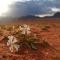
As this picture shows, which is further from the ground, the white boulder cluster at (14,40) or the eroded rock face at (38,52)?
the white boulder cluster at (14,40)

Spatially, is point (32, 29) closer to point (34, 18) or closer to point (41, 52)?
point (34, 18)

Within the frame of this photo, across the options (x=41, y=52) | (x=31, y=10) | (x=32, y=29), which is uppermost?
(x=31, y=10)

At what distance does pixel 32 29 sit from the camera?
233 centimetres

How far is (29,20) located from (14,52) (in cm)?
37

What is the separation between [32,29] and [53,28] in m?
0.21

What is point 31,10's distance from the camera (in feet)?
7.70

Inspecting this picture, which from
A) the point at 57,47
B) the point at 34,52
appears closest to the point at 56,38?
the point at 57,47

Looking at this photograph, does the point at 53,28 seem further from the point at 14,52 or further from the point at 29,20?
the point at 14,52

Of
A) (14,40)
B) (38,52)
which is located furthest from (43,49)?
(14,40)

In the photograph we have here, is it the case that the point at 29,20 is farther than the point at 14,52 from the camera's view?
Yes

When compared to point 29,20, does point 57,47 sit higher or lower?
lower

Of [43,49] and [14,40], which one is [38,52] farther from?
[14,40]

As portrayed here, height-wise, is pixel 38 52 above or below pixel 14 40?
below

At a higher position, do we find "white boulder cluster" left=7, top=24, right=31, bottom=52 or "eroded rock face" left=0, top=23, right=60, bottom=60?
"white boulder cluster" left=7, top=24, right=31, bottom=52
